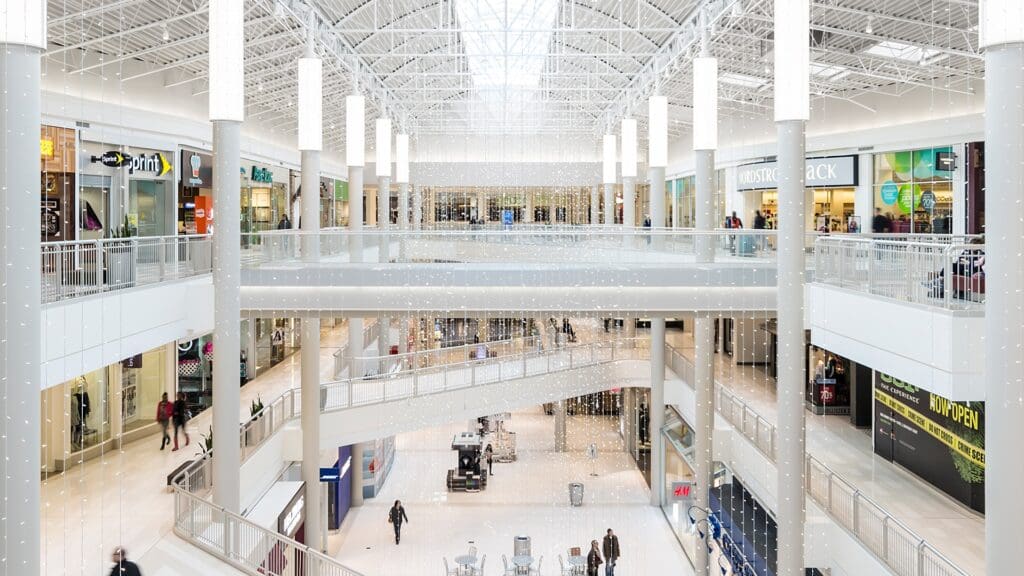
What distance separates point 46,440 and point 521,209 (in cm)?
3147

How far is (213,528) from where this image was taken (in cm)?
1135

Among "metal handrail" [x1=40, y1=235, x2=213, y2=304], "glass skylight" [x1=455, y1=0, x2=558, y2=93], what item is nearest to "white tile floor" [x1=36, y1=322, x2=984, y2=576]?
"metal handrail" [x1=40, y1=235, x2=213, y2=304]

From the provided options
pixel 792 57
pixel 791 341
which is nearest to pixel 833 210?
pixel 791 341

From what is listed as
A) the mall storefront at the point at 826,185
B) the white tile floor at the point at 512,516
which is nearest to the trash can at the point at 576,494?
the white tile floor at the point at 512,516

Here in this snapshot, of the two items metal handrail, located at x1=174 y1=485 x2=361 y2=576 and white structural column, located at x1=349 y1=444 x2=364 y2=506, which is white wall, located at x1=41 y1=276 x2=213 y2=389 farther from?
white structural column, located at x1=349 y1=444 x2=364 y2=506

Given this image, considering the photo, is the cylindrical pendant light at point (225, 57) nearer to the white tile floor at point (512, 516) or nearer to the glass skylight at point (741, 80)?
the white tile floor at point (512, 516)

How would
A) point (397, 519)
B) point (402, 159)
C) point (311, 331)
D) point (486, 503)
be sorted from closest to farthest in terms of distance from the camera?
point (311, 331), point (397, 519), point (486, 503), point (402, 159)

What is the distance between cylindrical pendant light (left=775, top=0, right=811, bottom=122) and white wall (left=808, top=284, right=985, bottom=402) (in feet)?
8.51

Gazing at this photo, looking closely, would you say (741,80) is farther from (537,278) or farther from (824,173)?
(537,278)

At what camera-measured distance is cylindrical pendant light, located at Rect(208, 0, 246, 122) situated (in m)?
11.6

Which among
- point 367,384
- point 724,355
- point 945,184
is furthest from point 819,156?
point 367,384

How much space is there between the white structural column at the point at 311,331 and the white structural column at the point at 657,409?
9.03m

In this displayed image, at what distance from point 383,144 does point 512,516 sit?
38.8 feet

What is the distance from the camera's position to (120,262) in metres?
11.6
